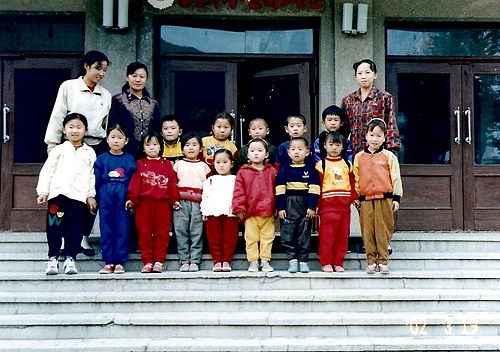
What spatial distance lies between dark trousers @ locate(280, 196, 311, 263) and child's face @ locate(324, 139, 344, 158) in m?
0.50

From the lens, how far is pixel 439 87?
305 inches

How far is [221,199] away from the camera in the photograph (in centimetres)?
553

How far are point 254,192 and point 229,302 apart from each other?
105 centimetres

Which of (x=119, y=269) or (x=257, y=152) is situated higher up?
(x=257, y=152)

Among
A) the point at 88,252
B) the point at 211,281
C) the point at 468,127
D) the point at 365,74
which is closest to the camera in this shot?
the point at 211,281

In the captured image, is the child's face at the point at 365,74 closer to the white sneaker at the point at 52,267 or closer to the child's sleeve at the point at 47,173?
the child's sleeve at the point at 47,173

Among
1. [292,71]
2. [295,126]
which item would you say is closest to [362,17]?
[292,71]

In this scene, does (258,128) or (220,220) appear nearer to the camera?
(220,220)

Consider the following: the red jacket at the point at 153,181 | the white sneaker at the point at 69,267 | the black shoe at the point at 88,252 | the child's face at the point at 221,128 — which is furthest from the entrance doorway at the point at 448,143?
the white sneaker at the point at 69,267

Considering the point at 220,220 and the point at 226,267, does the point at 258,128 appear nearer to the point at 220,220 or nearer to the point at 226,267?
the point at 220,220

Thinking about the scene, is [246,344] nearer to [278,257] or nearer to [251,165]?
[278,257]

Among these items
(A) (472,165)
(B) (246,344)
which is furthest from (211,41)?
(B) (246,344)

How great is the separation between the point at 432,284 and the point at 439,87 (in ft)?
10.8

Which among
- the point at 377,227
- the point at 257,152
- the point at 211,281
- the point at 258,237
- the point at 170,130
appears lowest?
the point at 211,281
